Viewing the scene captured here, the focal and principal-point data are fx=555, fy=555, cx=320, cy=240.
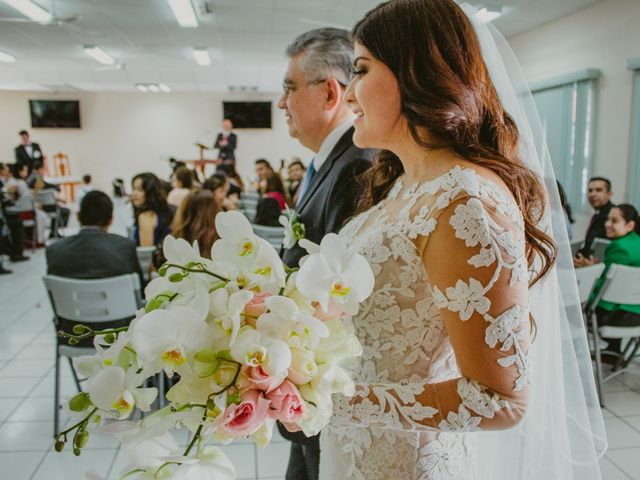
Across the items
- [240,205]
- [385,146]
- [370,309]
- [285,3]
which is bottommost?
[240,205]

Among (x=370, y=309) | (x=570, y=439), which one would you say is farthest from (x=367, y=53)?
(x=570, y=439)

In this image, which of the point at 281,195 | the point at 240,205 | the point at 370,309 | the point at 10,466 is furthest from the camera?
the point at 240,205

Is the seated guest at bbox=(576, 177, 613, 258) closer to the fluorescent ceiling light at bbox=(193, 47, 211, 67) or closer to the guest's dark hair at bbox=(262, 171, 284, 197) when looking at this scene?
the guest's dark hair at bbox=(262, 171, 284, 197)

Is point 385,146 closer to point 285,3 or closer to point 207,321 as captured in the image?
point 207,321

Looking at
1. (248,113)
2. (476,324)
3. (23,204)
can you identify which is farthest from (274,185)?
(248,113)

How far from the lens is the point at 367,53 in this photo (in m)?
1.14

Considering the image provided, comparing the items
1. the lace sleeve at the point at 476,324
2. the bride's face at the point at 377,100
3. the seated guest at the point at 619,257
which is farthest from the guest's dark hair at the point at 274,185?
the lace sleeve at the point at 476,324

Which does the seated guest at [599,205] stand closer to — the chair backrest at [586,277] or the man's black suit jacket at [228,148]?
the chair backrest at [586,277]

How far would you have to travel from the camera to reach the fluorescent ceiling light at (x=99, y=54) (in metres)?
9.87

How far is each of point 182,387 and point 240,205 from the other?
7409mm

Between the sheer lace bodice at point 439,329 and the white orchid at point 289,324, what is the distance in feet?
1.02

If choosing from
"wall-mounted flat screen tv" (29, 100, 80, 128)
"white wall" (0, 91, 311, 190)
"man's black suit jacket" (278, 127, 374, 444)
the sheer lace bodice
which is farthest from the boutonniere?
"wall-mounted flat screen tv" (29, 100, 80, 128)

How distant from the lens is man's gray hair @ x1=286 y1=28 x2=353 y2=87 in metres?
1.77

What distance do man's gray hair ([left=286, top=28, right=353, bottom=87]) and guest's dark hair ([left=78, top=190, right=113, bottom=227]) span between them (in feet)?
7.08
